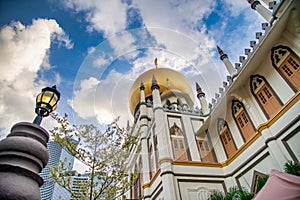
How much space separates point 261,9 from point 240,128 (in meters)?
7.67

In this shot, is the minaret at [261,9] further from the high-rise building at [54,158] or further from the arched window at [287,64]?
the high-rise building at [54,158]

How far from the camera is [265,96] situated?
9.25 m

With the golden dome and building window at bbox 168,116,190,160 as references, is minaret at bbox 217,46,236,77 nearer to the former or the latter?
the golden dome

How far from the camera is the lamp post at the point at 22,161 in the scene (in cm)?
203

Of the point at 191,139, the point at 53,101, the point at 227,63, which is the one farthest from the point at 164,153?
the point at 53,101

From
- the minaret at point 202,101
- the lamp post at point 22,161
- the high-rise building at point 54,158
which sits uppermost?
the minaret at point 202,101

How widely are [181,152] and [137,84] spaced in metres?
8.52

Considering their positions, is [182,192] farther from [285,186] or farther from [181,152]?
[285,186]

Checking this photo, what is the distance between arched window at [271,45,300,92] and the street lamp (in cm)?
831

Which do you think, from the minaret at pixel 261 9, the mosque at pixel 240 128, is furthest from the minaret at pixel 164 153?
the minaret at pixel 261 9

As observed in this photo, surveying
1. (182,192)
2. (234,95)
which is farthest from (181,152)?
(234,95)

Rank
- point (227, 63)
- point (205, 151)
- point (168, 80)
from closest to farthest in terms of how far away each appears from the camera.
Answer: point (205, 151) < point (227, 63) < point (168, 80)

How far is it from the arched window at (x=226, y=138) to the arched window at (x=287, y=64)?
13.8ft

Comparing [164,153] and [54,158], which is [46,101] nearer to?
[54,158]
